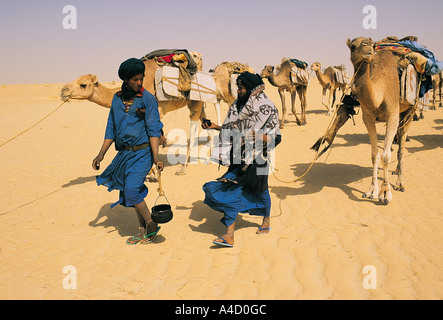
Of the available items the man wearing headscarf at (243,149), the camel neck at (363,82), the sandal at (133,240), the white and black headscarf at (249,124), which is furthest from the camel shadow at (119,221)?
the camel neck at (363,82)

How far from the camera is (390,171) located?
26.7 ft

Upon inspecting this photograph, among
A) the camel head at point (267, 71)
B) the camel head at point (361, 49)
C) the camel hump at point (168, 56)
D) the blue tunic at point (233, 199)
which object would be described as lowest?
the blue tunic at point (233, 199)

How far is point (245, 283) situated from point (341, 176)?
474 centimetres

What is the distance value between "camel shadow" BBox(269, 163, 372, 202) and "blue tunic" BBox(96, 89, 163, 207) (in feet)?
9.91

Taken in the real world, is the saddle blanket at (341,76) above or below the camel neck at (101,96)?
above

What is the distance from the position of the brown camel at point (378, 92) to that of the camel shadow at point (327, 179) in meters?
0.67

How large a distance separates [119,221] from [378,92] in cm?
475

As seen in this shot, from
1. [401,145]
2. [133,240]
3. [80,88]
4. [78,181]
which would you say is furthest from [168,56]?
[401,145]

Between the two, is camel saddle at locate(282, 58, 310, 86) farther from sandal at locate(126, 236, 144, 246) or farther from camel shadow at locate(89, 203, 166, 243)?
sandal at locate(126, 236, 144, 246)

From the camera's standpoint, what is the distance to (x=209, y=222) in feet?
17.8

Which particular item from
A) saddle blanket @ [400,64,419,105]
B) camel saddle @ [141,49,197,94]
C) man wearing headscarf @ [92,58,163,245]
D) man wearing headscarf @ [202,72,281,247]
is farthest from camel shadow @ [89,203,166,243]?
saddle blanket @ [400,64,419,105]

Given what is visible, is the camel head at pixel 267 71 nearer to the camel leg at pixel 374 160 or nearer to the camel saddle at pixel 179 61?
the camel saddle at pixel 179 61

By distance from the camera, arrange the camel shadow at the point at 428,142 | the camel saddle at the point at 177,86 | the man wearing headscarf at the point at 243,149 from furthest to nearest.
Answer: the camel shadow at the point at 428,142
the camel saddle at the point at 177,86
the man wearing headscarf at the point at 243,149

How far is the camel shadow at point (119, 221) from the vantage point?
512 centimetres
